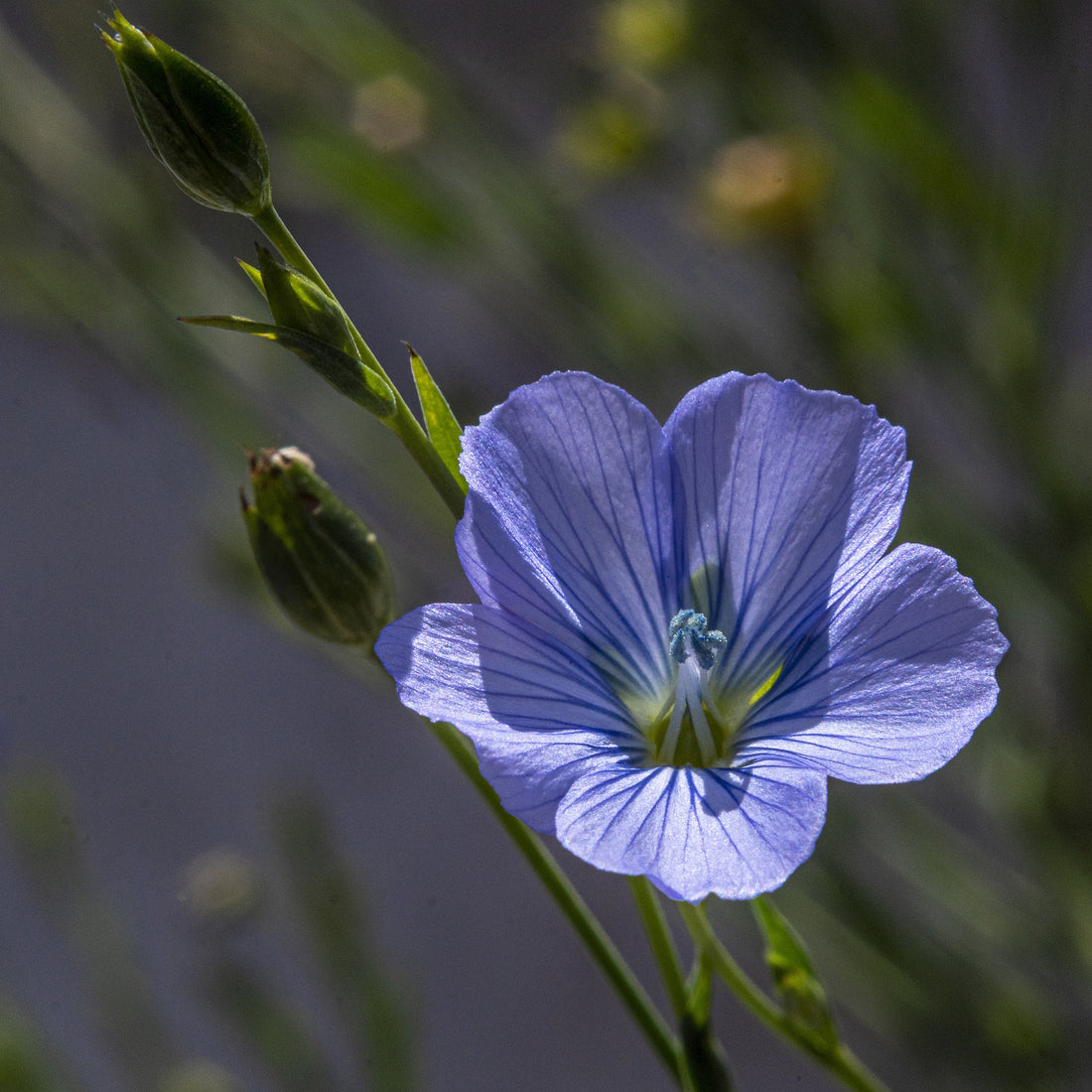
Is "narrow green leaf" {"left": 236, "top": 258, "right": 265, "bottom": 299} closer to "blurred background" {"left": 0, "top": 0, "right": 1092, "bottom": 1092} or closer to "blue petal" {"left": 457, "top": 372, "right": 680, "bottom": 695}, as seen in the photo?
"blue petal" {"left": 457, "top": 372, "right": 680, "bottom": 695}

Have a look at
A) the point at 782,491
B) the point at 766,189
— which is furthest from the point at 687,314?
the point at 782,491

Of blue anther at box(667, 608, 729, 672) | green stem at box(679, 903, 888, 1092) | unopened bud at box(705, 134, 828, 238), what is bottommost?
green stem at box(679, 903, 888, 1092)

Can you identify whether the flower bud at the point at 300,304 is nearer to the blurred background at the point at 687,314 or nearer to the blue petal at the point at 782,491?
the blue petal at the point at 782,491

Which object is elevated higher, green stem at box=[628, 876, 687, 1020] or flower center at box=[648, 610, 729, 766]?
flower center at box=[648, 610, 729, 766]

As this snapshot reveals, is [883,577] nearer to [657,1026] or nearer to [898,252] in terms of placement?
[657,1026]

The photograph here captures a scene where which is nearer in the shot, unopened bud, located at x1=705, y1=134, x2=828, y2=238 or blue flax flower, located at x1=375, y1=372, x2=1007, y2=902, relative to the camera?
blue flax flower, located at x1=375, y1=372, x2=1007, y2=902

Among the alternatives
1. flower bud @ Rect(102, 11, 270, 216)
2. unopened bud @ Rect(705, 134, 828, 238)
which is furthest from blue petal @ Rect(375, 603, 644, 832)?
unopened bud @ Rect(705, 134, 828, 238)

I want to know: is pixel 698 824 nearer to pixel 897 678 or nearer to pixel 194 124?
pixel 897 678
